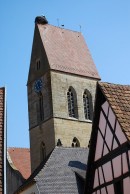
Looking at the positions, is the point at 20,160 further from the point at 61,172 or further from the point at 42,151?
the point at 61,172

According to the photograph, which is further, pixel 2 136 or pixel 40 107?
pixel 40 107

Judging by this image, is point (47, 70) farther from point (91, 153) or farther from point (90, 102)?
point (91, 153)

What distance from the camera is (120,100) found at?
1084cm

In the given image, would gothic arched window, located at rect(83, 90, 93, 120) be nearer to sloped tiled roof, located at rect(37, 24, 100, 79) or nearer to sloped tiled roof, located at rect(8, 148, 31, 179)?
sloped tiled roof, located at rect(37, 24, 100, 79)

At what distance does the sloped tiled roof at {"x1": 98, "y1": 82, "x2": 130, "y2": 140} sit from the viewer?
32.5 feet

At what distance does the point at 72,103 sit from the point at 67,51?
570 cm

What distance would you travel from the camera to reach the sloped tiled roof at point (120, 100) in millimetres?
9914

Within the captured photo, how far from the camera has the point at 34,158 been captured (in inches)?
1352

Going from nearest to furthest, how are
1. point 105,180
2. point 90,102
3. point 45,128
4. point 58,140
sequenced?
point 105,180 → point 58,140 → point 45,128 → point 90,102

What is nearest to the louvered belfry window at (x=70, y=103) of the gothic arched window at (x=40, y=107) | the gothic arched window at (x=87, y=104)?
the gothic arched window at (x=87, y=104)

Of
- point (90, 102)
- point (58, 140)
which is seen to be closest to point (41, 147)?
point (58, 140)

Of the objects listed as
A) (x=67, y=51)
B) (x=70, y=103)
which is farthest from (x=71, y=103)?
(x=67, y=51)

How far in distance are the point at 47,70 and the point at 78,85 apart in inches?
117

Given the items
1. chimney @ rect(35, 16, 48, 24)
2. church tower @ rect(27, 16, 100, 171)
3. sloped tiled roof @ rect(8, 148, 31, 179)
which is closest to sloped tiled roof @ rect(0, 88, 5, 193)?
church tower @ rect(27, 16, 100, 171)
